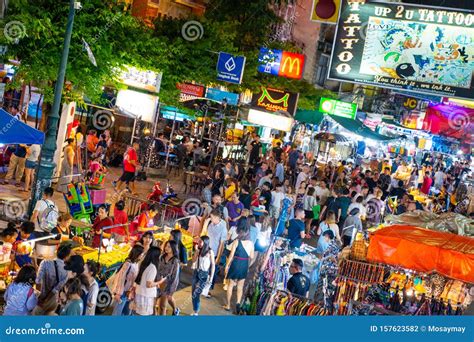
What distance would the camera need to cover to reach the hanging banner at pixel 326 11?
14422 mm

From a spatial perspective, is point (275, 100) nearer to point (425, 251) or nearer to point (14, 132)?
point (14, 132)

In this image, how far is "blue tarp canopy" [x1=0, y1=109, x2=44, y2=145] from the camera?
1207 centimetres

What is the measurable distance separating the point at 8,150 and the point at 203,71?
262 inches

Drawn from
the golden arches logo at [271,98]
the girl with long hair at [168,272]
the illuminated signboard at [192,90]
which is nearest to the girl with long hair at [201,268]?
the girl with long hair at [168,272]

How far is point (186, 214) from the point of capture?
15.8 meters

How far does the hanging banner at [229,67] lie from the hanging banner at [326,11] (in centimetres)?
782

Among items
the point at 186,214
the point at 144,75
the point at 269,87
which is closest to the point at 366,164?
the point at 269,87

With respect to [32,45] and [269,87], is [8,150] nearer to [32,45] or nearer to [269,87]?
[32,45]

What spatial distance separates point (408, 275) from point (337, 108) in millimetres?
24299

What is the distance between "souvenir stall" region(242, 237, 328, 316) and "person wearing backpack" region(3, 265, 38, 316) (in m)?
3.76

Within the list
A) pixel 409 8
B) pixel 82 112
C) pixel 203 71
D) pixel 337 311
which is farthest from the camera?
pixel 82 112

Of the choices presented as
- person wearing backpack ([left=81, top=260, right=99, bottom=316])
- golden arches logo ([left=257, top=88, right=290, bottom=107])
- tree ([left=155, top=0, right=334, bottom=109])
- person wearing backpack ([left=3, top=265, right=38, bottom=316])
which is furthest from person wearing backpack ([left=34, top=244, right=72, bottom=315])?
golden arches logo ([left=257, top=88, right=290, bottom=107])

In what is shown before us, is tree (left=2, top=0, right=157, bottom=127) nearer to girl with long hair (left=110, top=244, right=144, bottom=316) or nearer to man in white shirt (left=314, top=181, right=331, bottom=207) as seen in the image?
girl with long hair (left=110, top=244, right=144, bottom=316)

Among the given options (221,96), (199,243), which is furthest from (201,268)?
(221,96)
